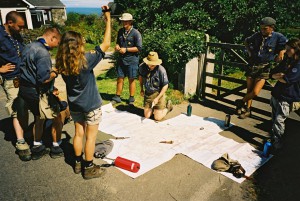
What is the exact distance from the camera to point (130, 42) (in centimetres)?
706

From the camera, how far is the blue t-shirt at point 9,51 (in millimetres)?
4625

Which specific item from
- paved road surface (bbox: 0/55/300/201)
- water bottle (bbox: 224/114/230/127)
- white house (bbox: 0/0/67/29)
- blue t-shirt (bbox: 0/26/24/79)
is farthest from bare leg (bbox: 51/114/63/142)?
white house (bbox: 0/0/67/29)

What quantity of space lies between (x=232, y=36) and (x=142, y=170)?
28.3 ft

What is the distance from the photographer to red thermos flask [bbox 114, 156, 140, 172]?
4.31 m

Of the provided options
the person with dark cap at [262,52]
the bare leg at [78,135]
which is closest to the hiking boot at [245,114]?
the person with dark cap at [262,52]

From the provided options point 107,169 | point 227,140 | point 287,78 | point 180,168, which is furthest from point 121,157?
point 287,78

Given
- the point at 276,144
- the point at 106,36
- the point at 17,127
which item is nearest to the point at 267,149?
the point at 276,144

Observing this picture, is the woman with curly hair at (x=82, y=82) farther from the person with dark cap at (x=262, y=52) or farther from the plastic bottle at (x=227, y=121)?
the person with dark cap at (x=262, y=52)

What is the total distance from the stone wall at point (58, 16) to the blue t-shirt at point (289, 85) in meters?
41.5

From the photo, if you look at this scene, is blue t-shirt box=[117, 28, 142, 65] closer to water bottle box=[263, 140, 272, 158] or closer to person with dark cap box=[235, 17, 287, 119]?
person with dark cap box=[235, 17, 287, 119]

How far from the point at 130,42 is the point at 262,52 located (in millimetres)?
3596

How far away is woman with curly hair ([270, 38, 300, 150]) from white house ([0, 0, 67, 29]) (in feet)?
121

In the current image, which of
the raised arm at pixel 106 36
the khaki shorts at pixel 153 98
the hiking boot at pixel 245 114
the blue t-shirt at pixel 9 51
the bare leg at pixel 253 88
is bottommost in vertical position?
the hiking boot at pixel 245 114

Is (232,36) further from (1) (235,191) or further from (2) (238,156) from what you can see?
(1) (235,191)
